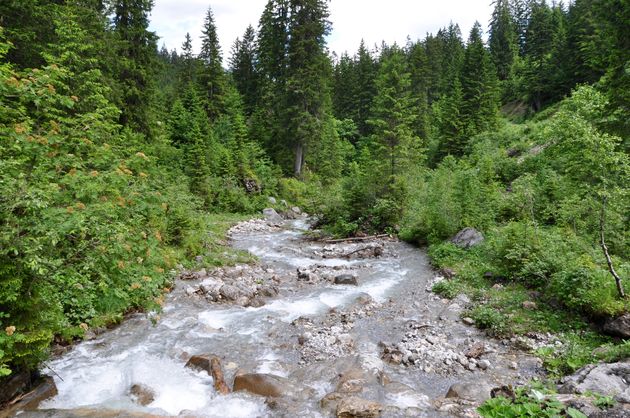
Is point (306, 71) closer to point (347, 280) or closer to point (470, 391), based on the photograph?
point (347, 280)

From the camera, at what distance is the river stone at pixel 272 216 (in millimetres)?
26703

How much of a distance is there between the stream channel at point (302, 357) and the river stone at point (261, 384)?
2.5 inches

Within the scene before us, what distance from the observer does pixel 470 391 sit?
21.1 ft

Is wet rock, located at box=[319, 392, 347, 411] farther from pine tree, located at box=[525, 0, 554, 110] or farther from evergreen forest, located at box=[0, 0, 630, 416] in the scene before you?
pine tree, located at box=[525, 0, 554, 110]

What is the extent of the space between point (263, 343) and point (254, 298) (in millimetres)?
2674

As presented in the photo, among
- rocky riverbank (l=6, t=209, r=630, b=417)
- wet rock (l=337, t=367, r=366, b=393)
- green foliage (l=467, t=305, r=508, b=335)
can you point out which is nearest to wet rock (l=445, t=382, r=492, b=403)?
rocky riverbank (l=6, t=209, r=630, b=417)

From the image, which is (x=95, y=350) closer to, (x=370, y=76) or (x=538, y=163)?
(x=538, y=163)

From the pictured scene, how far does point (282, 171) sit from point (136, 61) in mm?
15922

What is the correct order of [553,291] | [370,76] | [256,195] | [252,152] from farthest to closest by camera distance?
[370,76] → [252,152] → [256,195] → [553,291]

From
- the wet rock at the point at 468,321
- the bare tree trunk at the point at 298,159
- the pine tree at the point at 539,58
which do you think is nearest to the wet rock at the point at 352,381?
the wet rock at the point at 468,321

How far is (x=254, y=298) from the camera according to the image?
11195 millimetres

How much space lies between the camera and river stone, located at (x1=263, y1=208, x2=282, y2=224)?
26.7m

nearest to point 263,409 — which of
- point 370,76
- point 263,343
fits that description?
point 263,343

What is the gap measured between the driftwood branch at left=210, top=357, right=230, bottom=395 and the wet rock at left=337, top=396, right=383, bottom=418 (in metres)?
2.08
